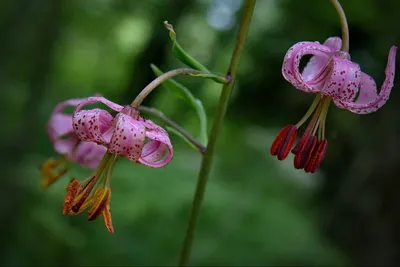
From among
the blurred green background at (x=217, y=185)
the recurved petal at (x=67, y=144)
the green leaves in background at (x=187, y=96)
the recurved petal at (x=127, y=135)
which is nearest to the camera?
the recurved petal at (x=127, y=135)

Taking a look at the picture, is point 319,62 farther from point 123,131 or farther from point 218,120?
point 123,131

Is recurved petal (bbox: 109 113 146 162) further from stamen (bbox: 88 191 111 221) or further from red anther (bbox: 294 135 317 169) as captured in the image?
red anther (bbox: 294 135 317 169)

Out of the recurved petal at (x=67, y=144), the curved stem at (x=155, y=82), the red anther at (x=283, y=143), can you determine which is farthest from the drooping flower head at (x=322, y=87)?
the recurved petal at (x=67, y=144)

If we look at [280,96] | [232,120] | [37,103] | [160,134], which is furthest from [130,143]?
[232,120]

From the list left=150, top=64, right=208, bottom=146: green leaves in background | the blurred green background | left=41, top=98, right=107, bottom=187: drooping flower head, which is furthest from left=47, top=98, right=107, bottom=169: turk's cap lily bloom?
the blurred green background

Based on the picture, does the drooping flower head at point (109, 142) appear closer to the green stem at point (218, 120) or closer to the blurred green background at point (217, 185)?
the green stem at point (218, 120)

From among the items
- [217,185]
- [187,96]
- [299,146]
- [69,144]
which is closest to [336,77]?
[299,146]

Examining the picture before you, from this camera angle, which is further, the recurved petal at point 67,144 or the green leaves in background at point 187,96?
the recurved petal at point 67,144
